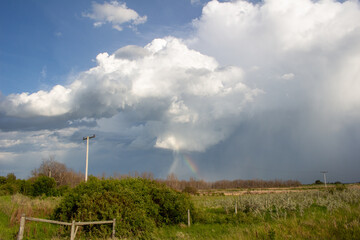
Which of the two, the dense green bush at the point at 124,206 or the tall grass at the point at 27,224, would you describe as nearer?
the tall grass at the point at 27,224

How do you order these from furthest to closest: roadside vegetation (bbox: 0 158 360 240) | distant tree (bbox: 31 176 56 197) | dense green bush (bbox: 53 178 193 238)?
distant tree (bbox: 31 176 56 197) < dense green bush (bbox: 53 178 193 238) < roadside vegetation (bbox: 0 158 360 240)

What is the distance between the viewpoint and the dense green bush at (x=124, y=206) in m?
16.4

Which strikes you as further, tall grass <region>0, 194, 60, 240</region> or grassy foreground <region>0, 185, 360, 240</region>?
tall grass <region>0, 194, 60, 240</region>

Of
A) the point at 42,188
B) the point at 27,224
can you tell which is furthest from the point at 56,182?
the point at 27,224

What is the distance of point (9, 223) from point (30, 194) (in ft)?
90.6

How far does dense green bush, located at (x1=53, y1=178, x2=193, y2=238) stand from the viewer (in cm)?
1638

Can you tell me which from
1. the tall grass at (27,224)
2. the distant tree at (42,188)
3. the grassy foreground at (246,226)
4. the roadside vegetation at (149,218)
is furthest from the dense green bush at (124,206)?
the distant tree at (42,188)

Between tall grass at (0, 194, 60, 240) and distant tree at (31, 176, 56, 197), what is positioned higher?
distant tree at (31, 176, 56, 197)

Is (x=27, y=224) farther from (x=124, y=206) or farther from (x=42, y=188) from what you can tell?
(x=42, y=188)

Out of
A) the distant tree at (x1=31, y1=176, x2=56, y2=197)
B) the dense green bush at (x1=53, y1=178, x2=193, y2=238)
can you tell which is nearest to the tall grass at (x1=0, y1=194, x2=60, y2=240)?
the dense green bush at (x1=53, y1=178, x2=193, y2=238)

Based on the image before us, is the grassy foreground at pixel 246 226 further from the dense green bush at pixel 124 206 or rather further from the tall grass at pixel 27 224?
the dense green bush at pixel 124 206

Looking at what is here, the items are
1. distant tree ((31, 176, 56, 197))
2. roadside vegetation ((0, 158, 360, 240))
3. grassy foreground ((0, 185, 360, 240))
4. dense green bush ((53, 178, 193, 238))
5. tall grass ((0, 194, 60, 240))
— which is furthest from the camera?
distant tree ((31, 176, 56, 197))

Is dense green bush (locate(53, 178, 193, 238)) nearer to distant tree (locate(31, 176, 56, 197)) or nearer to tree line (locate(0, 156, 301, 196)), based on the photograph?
tree line (locate(0, 156, 301, 196))

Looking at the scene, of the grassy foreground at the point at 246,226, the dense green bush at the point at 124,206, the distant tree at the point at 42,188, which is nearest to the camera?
the grassy foreground at the point at 246,226
